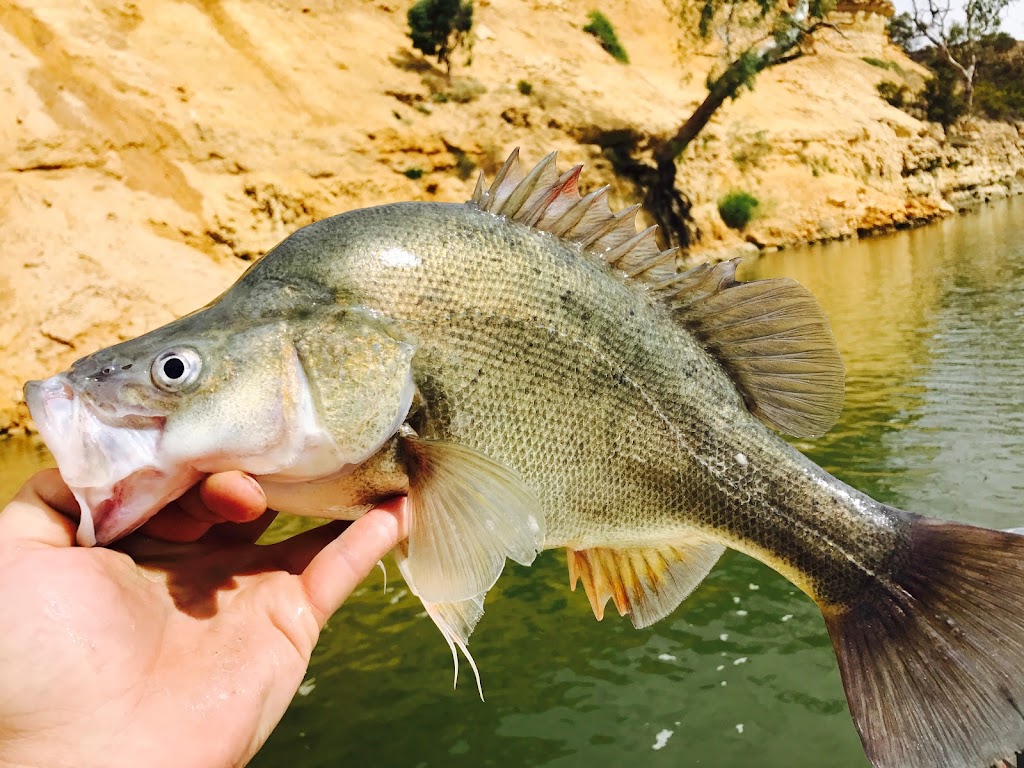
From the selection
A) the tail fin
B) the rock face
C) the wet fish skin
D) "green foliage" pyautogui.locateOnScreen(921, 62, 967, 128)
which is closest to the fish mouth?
the wet fish skin

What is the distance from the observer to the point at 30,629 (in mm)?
1607

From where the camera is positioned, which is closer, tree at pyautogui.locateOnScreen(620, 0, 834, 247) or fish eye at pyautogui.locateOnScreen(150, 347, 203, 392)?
fish eye at pyautogui.locateOnScreen(150, 347, 203, 392)

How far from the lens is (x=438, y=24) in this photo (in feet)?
74.5

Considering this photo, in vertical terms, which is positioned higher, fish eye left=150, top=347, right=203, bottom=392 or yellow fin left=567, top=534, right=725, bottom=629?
fish eye left=150, top=347, right=203, bottom=392

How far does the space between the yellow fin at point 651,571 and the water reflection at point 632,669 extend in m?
1.66

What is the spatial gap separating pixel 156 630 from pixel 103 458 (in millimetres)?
484

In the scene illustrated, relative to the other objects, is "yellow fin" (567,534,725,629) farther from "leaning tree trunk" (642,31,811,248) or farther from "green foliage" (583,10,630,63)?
"green foliage" (583,10,630,63)

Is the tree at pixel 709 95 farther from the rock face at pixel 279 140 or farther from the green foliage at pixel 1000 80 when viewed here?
the green foliage at pixel 1000 80

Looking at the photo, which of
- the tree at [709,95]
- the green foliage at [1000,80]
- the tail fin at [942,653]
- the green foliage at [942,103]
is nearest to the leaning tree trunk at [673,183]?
the tree at [709,95]

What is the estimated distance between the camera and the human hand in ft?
5.30

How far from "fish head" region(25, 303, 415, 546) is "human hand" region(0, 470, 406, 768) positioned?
0.10 meters

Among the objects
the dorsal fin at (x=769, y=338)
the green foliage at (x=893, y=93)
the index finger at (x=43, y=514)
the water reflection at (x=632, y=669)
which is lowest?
the water reflection at (x=632, y=669)

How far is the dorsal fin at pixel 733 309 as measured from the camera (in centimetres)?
231

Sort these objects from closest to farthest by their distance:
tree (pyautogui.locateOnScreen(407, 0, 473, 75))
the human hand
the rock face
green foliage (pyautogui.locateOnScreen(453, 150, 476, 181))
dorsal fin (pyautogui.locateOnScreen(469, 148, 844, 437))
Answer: the human hand, dorsal fin (pyautogui.locateOnScreen(469, 148, 844, 437)), the rock face, green foliage (pyautogui.locateOnScreen(453, 150, 476, 181)), tree (pyautogui.locateOnScreen(407, 0, 473, 75))
